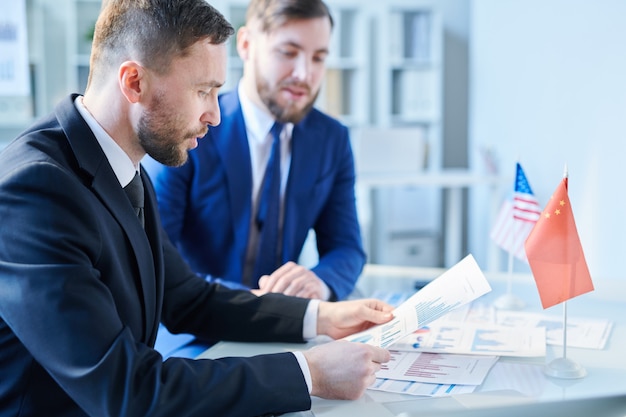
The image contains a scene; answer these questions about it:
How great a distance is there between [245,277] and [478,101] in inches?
153

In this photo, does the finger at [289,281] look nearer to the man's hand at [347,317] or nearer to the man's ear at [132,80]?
the man's hand at [347,317]

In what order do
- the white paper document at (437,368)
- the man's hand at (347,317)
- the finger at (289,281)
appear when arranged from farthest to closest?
the finger at (289,281), the man's hand at (347,317), the white paper document at (437,368)

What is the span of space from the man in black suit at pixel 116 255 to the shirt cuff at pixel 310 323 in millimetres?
286

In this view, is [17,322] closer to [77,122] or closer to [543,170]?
[77,122]

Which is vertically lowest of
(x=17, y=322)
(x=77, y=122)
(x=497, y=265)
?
(x=497, y=265)

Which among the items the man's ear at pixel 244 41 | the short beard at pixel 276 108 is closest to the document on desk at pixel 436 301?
the short beard at pixel 276 108

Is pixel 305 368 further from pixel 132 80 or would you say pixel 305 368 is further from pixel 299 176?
pixel 299 176

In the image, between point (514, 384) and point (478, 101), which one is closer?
point (514, 384)

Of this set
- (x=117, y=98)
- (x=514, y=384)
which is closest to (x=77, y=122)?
(x=117, y=98)

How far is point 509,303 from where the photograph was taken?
5.33 ft

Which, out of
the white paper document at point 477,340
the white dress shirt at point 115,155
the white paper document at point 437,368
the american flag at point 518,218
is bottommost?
the white paper document at point 437,368

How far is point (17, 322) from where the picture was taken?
0.92 m

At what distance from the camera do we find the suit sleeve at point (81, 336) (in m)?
0.91

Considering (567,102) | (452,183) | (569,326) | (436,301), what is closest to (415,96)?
(452,183)
